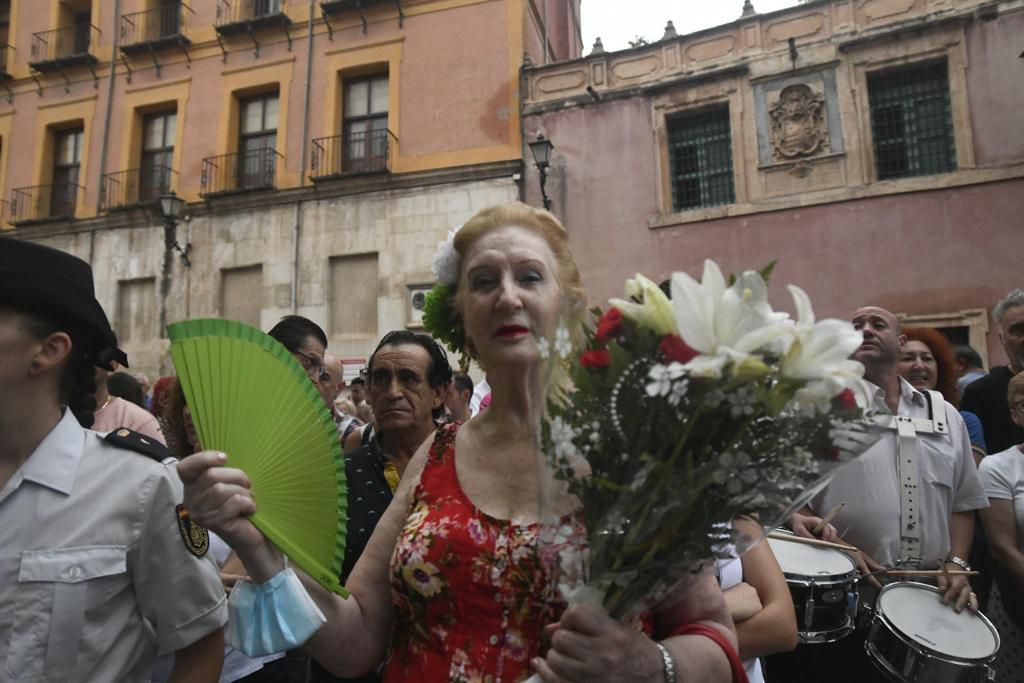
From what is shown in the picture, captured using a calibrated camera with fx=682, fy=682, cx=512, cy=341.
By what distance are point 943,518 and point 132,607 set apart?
331cm

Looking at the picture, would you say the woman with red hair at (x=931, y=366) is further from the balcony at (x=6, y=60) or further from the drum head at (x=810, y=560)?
the balcony at (x=6, y=60)

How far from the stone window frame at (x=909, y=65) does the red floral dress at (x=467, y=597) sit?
11916 millimetres

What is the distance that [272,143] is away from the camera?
15523 millimetres

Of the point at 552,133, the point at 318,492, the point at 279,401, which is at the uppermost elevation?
the point at 552,133

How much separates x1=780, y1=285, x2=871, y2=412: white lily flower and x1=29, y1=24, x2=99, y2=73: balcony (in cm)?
1997

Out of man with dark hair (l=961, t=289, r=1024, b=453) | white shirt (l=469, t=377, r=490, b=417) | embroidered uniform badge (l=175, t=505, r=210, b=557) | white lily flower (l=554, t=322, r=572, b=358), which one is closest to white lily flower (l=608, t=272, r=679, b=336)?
white lily flower (l=554, t=322, r=572, b=358)

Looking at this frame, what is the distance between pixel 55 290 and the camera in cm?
158

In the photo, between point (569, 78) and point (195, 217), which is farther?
point (195, 217)

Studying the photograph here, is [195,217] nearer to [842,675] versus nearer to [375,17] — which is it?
[375,17]

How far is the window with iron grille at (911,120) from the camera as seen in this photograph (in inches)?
448

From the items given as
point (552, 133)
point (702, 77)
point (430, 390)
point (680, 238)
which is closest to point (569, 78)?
point (552, 133)

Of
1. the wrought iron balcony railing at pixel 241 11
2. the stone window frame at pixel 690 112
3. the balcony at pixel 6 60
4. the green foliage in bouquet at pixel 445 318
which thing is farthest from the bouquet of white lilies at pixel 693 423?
the balcony at pixel 6 60

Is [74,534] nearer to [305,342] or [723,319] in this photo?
[723,319]

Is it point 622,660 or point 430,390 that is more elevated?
point 430,390
